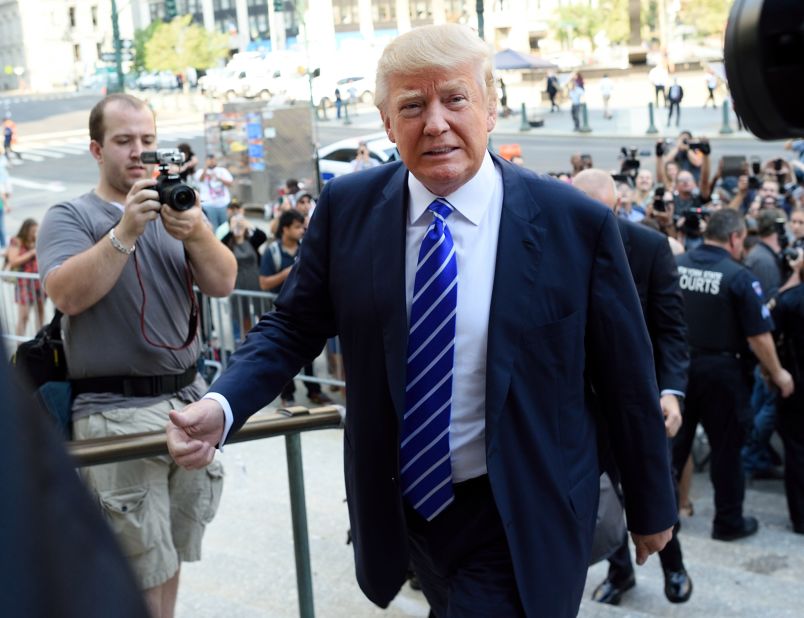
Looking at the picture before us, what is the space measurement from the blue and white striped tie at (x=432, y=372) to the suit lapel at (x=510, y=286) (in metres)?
0.11

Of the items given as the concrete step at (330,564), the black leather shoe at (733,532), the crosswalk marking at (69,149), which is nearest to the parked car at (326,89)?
the concrete step at (330,564)

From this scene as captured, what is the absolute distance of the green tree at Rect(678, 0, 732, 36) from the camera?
66.8m

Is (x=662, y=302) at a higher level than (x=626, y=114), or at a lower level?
higher

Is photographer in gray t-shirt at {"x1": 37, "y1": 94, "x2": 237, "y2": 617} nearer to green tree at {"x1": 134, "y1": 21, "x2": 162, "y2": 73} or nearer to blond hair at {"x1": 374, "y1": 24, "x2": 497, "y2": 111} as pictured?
blond hair at {"x1": 374, "y1": 24, "x2": 497, "y2": 111}

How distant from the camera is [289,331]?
2.99 m

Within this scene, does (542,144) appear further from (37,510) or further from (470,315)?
(37,510)

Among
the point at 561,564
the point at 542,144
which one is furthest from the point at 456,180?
the point at 542,144

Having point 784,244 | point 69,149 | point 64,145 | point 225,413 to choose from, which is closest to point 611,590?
point 225,413

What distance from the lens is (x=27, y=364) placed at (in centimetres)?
362

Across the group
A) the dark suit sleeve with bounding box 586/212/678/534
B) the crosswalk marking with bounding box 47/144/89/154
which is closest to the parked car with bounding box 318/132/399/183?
the dark suit sleeve with bounding box 586/212/678/534

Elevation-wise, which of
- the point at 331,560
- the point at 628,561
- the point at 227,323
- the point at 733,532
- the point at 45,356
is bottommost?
the point at 733,532

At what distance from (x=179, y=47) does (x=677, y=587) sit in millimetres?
50851

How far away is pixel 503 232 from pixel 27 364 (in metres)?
1.71

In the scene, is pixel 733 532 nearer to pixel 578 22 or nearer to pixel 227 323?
pixel 227 323
